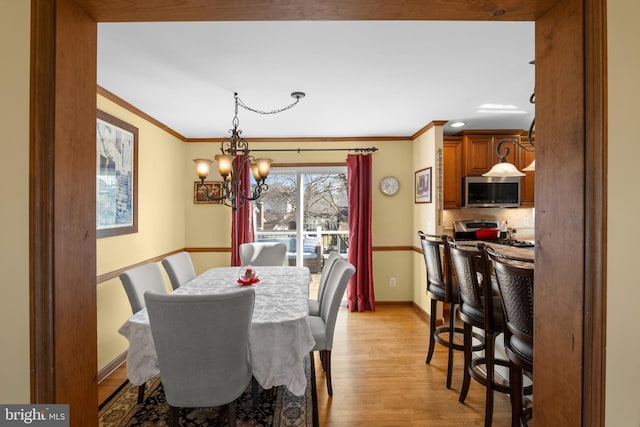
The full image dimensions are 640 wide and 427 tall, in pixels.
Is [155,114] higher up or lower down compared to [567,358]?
higher up

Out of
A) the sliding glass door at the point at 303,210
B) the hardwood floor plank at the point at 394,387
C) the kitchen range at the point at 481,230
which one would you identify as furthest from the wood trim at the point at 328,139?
the hardwood floor plank at the point at 394,387

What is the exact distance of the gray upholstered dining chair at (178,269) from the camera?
2.90 m

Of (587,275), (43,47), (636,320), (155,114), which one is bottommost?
(636,320)

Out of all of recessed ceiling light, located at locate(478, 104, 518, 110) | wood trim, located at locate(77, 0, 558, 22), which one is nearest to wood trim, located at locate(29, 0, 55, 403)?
wood trim, located at locate(77, 0, 558, 22)

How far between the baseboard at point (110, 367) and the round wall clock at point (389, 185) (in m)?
3.58

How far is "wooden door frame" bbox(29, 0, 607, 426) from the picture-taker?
30.4 inches

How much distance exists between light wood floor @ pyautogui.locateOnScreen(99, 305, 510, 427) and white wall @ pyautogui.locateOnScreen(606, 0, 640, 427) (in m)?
1.59

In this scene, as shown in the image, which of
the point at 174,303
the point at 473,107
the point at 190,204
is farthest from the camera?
the point at 190,204

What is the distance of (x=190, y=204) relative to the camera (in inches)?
177

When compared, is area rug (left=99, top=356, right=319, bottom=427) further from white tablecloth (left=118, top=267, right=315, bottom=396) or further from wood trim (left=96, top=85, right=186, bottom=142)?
wood trim (left=96, top=85, right=186, bottom=142)

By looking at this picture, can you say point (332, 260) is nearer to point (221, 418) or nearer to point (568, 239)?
point (221, 418)

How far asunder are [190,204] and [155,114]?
1470mm

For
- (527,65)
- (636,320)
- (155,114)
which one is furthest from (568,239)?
(155,114)
